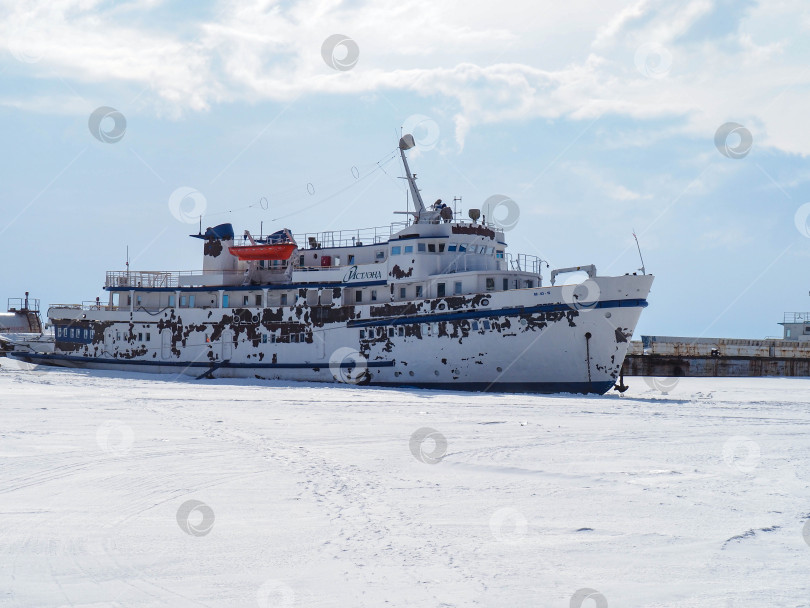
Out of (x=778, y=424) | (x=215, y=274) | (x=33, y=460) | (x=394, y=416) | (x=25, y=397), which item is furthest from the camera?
(x=215, y=274)

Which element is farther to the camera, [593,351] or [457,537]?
[593,351]

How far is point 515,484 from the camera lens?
10.5m

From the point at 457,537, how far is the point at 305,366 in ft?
91.2

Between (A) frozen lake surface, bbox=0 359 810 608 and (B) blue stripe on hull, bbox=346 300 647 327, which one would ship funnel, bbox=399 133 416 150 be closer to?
(B) blue stripe on hull, bbox=346 300 647 327

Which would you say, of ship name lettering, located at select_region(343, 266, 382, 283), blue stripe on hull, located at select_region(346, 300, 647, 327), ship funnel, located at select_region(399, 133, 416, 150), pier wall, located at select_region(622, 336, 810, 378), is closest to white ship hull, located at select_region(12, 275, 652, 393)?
blue stripe on hull, located at select_region(346, 300, 647, 327)

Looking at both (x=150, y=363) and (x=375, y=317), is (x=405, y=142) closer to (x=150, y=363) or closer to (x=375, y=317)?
(x=375, y=317)

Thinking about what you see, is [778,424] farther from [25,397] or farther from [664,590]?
[25,397]

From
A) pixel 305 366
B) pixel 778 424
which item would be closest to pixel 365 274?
pixel 305 366

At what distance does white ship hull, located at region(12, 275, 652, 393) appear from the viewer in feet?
92.9

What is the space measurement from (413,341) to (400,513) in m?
22.9

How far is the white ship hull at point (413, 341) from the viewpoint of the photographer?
2833 centimetres

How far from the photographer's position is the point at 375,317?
32875mm

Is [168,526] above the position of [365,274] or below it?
below

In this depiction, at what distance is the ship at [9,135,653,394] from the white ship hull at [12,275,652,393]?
5 centimetres
